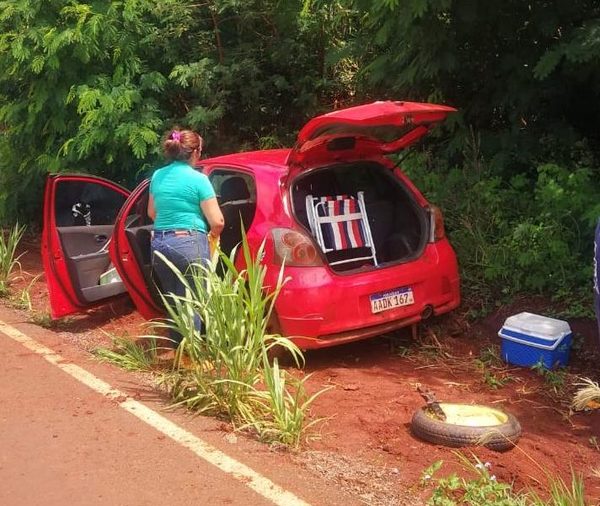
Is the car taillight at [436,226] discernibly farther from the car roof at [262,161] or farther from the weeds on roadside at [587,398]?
the weeds on roadside at [587,398]

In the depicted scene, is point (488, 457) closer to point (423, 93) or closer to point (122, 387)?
point (122, 387)

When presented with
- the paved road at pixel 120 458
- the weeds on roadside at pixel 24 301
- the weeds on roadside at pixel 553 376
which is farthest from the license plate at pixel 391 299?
the weeds on roadside at pixel 24 301

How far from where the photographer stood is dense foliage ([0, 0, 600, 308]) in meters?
6.56

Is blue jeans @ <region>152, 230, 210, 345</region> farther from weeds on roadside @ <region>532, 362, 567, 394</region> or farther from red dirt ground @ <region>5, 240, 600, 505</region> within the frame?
weeds on roadside @ <region>532, 362, 567, 394</region>

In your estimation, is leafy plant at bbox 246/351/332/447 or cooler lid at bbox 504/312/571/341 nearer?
leafy plant at bbox 246/351/332/447

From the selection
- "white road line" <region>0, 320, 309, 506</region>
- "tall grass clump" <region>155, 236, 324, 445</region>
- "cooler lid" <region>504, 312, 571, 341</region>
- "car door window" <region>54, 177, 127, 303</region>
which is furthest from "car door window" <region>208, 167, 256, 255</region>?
"cooler lid" <region>504, 312, 571, 341</region>

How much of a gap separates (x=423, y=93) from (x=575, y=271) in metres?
2.99

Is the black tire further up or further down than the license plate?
further down

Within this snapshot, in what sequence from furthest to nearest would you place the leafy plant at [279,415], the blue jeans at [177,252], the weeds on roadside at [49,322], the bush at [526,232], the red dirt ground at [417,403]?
the weeds on roadside at [49,322]
the bush at [526,232]
the blue jeans at [177,252]
the leafy plant at [279,415]
the red dirt ground at [417,403]

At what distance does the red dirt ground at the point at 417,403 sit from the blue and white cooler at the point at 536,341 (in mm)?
107

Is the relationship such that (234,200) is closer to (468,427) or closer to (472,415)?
(472,415)

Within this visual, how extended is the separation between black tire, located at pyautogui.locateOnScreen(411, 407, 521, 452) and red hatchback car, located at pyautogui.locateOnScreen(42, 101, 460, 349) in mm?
1297

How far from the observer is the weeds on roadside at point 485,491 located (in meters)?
3.38

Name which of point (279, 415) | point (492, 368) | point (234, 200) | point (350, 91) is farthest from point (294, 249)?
point (350, 91)
